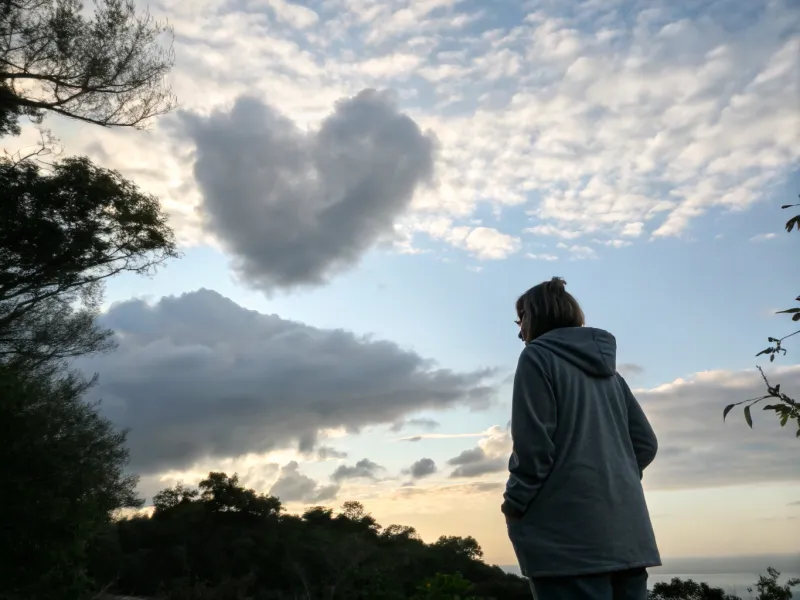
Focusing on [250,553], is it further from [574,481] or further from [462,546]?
[574,481]

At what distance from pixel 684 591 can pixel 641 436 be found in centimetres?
606

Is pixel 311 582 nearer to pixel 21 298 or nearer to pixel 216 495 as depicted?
pixel 216 495

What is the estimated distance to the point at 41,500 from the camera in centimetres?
1055

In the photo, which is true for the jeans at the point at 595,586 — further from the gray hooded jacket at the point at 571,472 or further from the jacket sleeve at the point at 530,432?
the jacket sleeve at the point at 530,432

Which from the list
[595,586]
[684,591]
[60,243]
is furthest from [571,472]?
[60,243]

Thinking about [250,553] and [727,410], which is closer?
[727,410]

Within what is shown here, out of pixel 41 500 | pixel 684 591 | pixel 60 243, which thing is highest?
pixel 60 243

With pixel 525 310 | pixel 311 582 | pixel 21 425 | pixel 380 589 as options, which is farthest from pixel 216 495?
pixel 525 310

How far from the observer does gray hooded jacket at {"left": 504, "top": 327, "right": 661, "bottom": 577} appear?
83.3 inches

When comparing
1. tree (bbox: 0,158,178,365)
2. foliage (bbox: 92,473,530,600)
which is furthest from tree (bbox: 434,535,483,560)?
tree (bbox: 0,158,178,365)

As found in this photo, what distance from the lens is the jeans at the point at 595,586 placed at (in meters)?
2.10

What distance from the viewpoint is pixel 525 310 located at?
2.58 metres

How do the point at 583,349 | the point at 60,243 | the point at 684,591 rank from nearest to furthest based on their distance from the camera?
the point at 583,349 → the point at 684,591 → the point at 60,243

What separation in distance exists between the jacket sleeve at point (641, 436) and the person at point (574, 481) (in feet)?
0.39
